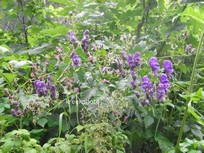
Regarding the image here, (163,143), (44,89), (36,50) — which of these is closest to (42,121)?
(44,89)

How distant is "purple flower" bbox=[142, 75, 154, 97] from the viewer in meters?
1.30

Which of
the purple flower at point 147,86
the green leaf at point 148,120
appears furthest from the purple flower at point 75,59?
the green leaf at point 148,120

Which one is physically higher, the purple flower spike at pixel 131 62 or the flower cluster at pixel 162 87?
the purple flower spike at pixel 131 62

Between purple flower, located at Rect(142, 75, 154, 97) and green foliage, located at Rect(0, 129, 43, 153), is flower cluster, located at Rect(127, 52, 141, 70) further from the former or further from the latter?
green foliage, located at Rect(0, 129, 43, 153)

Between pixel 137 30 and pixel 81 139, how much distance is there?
34.0 inches

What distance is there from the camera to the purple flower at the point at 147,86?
130 centimetres

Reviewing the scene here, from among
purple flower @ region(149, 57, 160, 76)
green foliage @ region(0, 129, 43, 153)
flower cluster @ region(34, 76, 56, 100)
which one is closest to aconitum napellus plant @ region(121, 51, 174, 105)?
purple flower @ region(149, 57, 160, 76)

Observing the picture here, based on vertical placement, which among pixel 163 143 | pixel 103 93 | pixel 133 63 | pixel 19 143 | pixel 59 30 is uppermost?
pixel 59 30

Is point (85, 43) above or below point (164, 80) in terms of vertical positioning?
above

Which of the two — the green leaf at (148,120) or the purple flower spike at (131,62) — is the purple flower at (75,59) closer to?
the purple flower spike at (131,62)

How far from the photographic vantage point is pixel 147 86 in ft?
4.27

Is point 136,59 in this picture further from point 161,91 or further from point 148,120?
point 148,120

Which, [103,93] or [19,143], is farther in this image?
[103,93]

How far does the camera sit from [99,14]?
5.91 ft
